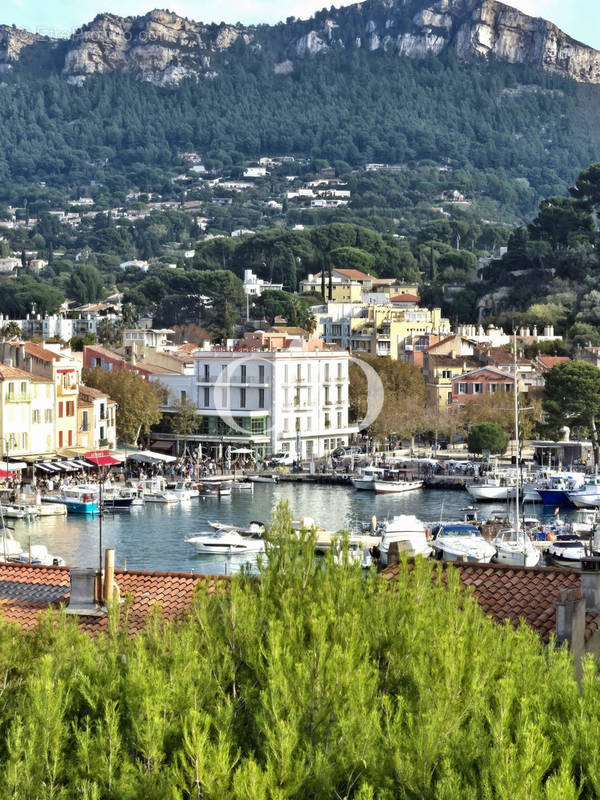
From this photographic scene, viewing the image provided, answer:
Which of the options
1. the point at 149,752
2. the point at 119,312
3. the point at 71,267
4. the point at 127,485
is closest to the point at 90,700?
the point at 149,752

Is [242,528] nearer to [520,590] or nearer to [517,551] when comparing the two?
[517,551]

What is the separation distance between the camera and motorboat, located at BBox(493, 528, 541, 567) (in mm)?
36969

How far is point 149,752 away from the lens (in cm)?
993

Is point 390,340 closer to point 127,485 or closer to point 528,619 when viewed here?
point 127,485

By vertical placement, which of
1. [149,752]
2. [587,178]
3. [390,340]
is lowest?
[149,752]

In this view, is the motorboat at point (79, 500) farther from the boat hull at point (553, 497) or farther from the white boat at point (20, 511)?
the boat hull at point (553, 497)

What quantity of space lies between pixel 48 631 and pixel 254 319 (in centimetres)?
9069

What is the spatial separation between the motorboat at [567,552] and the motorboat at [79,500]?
1343 cm

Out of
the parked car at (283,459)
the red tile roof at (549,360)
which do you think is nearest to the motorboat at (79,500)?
the parked car at (283,459)

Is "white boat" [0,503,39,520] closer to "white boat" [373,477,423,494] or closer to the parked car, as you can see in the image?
"white boat" [373,477,423,494]

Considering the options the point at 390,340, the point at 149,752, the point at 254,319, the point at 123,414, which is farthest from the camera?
the point at 254,319

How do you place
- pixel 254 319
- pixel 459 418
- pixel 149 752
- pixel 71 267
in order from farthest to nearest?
pixel 71 267 < pixel 254 319 < pixel 459 418 < pixel 149 752

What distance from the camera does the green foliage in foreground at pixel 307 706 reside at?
9586 millimetres

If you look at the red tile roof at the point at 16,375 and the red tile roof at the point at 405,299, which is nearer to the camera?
the red tile roof at the point at 16,375
